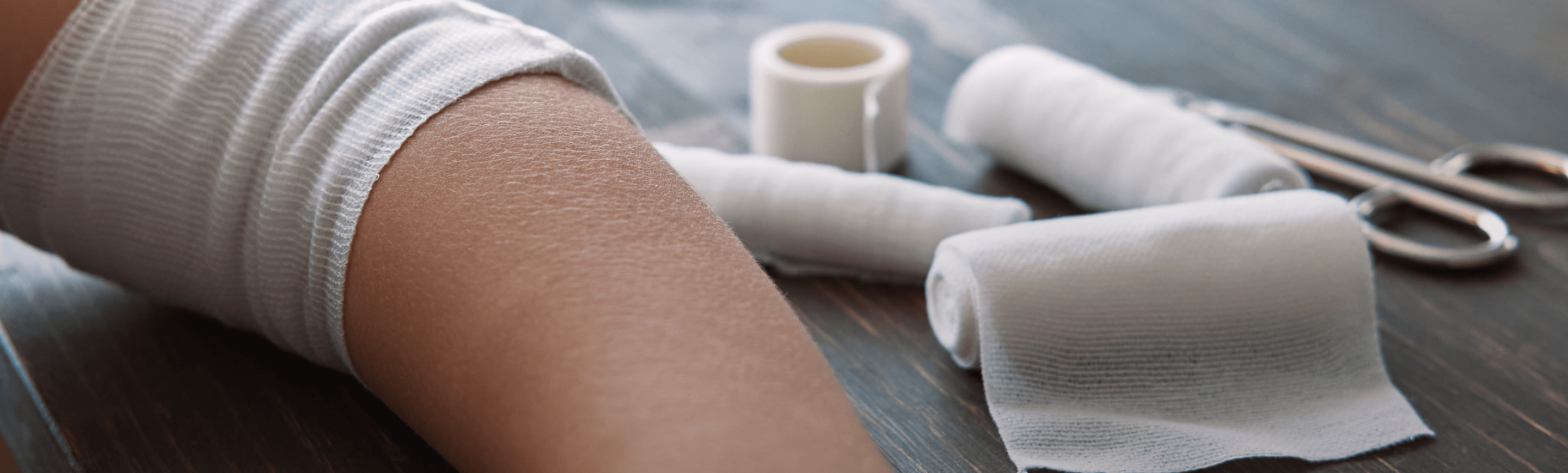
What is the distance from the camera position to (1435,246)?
0.62m

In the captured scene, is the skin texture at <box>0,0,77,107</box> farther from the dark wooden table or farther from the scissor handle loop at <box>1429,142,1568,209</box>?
the scissor handle loop at <box>1429,142,1568,209</box>

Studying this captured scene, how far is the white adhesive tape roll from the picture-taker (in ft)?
2.22

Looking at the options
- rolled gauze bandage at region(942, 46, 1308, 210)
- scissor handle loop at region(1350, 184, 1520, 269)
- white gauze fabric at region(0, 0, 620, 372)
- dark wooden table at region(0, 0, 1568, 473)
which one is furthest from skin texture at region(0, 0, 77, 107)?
scissor handle loop at region(1350, 184, 1520, 269)

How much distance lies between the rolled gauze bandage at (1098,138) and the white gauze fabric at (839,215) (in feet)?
0.26

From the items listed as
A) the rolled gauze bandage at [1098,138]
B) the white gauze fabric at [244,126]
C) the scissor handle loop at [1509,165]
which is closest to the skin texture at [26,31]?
the white gauze fabric at [244,126]

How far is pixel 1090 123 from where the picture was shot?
65cm

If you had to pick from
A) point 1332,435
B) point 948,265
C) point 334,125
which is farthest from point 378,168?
point 1332,435

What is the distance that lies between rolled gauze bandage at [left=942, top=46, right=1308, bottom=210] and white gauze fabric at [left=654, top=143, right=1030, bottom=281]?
80 millimetres

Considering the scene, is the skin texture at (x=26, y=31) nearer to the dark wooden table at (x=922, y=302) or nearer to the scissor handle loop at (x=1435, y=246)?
the dark wooden table at (x=922, y=302)

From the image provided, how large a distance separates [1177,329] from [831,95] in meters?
0.27

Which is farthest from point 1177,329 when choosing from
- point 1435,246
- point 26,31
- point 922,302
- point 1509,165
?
point 26,31

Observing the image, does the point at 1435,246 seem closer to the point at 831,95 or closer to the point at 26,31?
the point at 831,95

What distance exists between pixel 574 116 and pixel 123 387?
0.27m

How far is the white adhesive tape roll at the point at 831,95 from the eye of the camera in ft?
2.22
